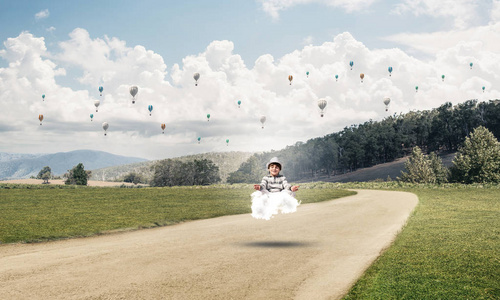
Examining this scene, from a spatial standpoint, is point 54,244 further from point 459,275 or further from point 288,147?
point 288,147

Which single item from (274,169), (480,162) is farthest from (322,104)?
(274,169)

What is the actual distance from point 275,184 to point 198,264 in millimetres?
4488

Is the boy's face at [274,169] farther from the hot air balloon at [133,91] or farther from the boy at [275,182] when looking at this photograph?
the hot air balloon at [133,91]

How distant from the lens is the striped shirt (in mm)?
14211

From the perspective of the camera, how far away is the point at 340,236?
16.4 metres

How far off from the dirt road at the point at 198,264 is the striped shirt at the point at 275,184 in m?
2.09

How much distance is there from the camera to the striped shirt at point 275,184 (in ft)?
46.6

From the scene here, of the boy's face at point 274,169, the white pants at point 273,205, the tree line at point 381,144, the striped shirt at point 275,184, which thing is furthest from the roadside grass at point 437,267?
the tree line at point 381,144

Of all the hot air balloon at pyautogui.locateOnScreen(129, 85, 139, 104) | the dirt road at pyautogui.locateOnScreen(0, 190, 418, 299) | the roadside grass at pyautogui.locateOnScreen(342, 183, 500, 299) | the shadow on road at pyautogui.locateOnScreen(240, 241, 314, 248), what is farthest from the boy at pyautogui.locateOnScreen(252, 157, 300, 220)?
the hot air balloon at pyautogui.locateOnScreen(129, 85, 139, 104)

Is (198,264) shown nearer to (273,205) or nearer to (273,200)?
(273,205)

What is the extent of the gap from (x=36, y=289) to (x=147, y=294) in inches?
110

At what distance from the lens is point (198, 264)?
11117 millimetres

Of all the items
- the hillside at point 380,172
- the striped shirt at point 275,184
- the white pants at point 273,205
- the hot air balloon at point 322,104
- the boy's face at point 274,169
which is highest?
the hot air balloon at point 322,104

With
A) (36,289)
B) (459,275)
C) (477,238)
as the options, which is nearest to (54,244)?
(36,289)
